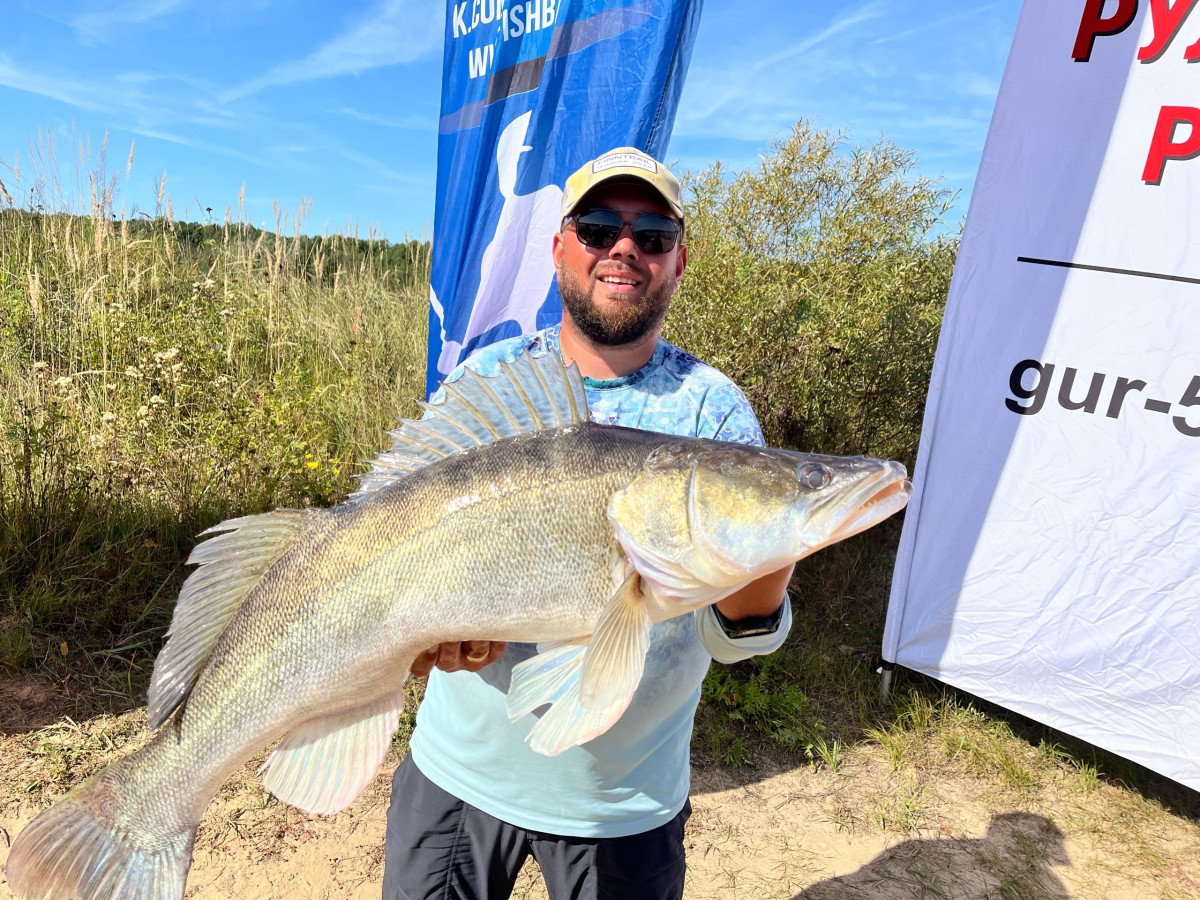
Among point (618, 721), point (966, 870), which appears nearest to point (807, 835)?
point (966, 870)

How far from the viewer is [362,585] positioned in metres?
1.52

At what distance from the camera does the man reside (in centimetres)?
181

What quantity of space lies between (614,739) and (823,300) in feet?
13.4

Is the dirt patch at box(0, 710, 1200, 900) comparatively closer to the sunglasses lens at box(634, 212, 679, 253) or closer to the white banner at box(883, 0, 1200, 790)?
the white banner at box(883, 0, 1200, 790)

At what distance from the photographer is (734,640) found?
67.1 inches

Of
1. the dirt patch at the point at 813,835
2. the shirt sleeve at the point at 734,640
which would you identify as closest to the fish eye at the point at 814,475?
the shirt sleeve at the point at 734,640

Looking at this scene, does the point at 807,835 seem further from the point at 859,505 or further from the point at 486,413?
the point at 486,413

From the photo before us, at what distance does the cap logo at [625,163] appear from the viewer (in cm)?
213

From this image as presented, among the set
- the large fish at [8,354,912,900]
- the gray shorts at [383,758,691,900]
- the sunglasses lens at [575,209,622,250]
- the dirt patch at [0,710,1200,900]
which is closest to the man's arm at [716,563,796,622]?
the large fish at [8,354,912,900]

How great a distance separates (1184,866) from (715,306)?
3.81 m

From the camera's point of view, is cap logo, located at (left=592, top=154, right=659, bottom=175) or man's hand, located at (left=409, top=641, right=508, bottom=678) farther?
cap logo, located at (left=592, top=154, right=659, bottom=175)

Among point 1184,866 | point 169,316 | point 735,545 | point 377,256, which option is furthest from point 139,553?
point 1184,866

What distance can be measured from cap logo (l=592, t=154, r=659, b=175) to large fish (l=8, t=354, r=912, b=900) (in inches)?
34.2

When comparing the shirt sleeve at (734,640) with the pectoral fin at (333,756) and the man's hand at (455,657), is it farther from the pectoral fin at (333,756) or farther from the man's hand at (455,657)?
the pectoral fin at (333,756)
